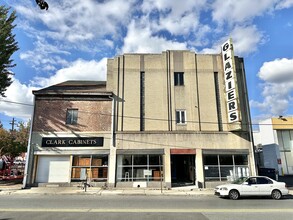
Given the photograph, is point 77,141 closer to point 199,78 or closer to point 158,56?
point 158,56

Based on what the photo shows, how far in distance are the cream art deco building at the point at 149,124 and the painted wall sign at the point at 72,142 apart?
89 millimetres

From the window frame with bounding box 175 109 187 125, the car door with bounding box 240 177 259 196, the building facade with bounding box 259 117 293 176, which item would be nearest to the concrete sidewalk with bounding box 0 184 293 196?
the car door with bounding box 240 177 259 196

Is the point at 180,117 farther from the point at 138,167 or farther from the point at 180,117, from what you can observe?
the point at 138,167

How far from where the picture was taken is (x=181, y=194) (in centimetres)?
1645

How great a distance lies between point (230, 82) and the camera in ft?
67.6

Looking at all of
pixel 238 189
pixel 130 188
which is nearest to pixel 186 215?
pixel 238 189

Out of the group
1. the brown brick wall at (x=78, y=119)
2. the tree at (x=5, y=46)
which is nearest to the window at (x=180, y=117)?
the brown brick wall at (x=78, y=119)

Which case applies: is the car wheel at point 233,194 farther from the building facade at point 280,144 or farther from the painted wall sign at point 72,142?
the building facade at point 280,144

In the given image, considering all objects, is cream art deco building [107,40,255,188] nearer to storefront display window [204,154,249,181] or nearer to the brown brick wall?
storefront display window [204,154,249,181]

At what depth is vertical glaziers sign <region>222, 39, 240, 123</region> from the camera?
19.9 m

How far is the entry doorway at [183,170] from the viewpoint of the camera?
21.4 meters

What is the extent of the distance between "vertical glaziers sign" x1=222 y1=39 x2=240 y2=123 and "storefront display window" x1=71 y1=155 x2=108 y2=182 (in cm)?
1211

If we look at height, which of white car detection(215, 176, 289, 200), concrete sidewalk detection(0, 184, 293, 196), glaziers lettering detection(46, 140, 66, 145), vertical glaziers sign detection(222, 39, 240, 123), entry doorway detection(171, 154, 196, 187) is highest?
vertical glaziers sign detection(222, 39, 240, 123)

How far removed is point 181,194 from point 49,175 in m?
11.7
